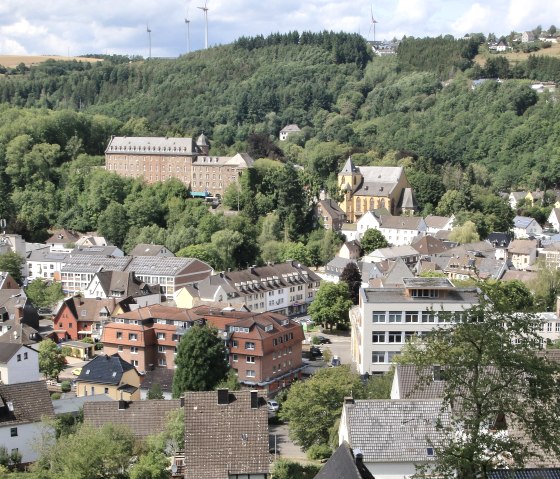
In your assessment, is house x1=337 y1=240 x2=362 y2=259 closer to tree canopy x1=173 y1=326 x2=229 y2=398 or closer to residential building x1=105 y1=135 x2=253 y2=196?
residential building x1=105 y1=135 x2=253 y2=196

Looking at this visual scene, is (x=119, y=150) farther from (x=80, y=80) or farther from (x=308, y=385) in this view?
(x=308, y=385)

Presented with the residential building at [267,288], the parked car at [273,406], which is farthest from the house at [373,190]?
the parked car at [273,406]

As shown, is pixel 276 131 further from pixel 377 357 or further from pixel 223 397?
pixel 223 397

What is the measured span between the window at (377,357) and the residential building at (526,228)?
33101mm

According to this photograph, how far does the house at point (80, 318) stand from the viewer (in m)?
41.2

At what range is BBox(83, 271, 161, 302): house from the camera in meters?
45.8

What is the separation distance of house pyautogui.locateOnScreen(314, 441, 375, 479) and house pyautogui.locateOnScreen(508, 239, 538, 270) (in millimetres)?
39999

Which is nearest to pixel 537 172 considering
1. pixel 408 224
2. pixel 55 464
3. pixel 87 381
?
pixel 408 224

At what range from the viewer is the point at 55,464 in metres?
18.9

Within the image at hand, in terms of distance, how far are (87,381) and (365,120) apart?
71.4 meters

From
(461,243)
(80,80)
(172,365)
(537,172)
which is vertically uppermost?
(80,80)

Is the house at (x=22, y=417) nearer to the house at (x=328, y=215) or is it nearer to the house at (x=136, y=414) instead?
the house at (x=136, y=414)

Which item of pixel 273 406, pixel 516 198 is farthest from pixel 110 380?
pixel 516 198

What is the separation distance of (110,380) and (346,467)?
18780 millimetres
